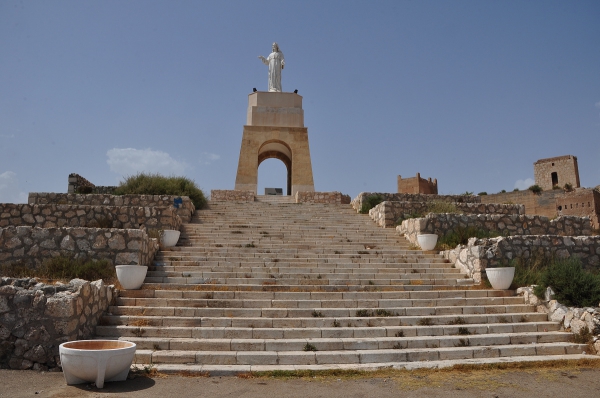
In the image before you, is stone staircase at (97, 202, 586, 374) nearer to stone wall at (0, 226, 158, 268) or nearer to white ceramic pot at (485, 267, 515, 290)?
white ceramic pot at (485, 267, 515, 290)

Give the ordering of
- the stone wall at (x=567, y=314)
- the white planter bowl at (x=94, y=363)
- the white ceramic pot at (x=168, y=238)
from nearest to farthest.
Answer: the white planter bowl at (x=94, y=363)
the stone wall at (x=567, y=314)
the white ceramic pot at (x=168, y=238)

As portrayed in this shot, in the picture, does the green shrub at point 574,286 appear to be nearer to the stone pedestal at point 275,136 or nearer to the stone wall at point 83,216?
the stone wall at point 83,216

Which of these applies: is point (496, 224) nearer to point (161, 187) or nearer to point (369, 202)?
point (369, 202)

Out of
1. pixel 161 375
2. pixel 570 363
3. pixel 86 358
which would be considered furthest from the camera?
pixel 570 363

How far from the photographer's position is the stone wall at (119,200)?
14.2m

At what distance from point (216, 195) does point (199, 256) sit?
29.8 feet

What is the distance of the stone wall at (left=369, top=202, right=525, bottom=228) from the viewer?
14.2 m

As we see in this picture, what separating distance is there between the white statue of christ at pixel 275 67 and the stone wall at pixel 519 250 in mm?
16486

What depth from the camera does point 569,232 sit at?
45.8ft

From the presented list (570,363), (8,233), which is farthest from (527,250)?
(8,233)

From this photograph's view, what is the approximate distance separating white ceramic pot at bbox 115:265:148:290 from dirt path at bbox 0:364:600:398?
2549 millimetres

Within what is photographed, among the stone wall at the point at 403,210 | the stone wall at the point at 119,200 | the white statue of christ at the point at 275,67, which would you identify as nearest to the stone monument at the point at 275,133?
the white statue of christ at the point at 275,67

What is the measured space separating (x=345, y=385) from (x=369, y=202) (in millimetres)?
11535

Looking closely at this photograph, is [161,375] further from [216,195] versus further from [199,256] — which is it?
[216,195]
